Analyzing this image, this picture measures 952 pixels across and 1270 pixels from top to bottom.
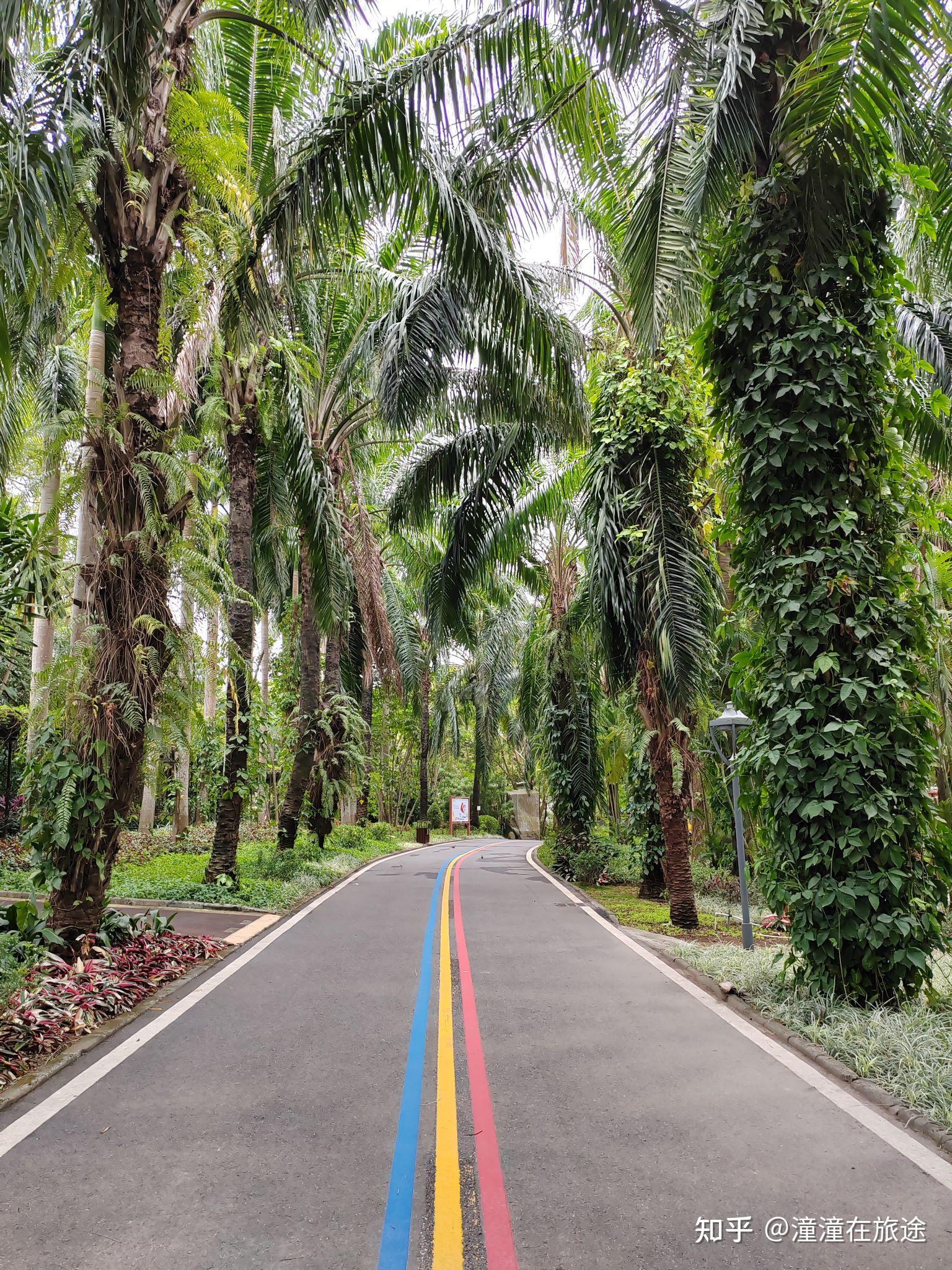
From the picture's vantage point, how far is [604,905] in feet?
43.8

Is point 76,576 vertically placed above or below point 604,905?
above

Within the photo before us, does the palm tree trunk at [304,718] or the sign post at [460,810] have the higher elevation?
the palm tree trunk at [304,718]

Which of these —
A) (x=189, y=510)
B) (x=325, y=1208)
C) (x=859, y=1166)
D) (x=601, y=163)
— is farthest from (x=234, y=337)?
(x=859, y=1166)

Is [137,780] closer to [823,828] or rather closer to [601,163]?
[823,828]

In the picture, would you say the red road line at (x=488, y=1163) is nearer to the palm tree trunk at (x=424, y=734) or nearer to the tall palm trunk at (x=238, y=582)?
the tall palm trunk at (x=238, y=582)

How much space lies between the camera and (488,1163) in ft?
12.1

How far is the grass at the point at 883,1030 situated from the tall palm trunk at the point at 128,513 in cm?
562

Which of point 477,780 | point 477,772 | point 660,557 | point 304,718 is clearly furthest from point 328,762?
point 477,780

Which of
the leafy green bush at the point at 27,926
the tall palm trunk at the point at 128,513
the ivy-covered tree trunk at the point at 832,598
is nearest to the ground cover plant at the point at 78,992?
the leafy green bush at the point at 27,926

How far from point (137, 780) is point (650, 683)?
23.0 feet

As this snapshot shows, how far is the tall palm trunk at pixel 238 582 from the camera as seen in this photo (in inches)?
501

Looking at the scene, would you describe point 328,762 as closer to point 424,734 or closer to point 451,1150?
point 451,1150

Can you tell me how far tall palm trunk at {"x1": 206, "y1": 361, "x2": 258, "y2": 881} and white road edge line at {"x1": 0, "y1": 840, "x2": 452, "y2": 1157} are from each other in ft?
11.4

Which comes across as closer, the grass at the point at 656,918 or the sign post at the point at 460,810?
the grass at the point at 656,918
